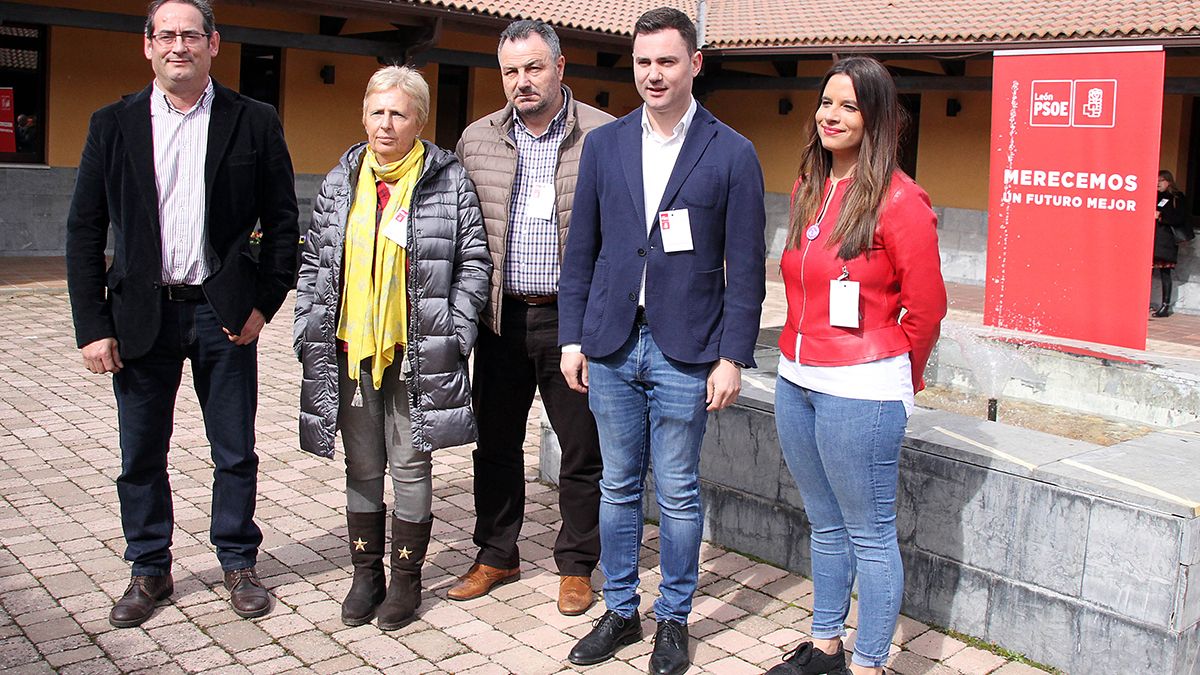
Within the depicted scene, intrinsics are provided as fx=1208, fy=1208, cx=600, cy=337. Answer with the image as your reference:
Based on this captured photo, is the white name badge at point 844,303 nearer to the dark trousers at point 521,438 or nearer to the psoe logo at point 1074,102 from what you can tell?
the dark trousers at point 521,438

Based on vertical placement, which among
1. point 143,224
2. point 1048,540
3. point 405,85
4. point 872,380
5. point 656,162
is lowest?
point 1048,540

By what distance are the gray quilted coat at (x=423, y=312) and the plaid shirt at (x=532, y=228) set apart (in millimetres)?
147

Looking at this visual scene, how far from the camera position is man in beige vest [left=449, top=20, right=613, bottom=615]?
390cm

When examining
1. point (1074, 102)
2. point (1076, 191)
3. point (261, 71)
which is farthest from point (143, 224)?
point (261, 71)

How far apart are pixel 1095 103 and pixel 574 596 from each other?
23.6 feet

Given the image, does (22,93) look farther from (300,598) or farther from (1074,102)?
(300,598)

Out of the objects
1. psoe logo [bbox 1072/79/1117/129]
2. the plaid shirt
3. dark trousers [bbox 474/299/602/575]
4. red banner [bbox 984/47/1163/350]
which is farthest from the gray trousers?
psoe logo [bbox 1072/79/1117/129]

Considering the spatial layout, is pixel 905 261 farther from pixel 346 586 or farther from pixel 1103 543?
pixel 346 586

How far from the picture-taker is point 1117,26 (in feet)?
44.1

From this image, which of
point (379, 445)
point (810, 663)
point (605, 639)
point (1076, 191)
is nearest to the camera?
point (810, 663)

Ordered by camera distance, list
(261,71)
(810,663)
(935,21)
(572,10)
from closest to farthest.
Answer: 1. (810,663)
2. (935,21)
3. (261,71)
4. (572,10)

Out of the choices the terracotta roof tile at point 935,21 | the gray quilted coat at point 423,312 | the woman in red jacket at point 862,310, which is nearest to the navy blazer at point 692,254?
the woman in red jacket at point 862,310

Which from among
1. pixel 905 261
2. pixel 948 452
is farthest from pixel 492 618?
pixel 905 261

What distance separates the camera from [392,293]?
3764 mm
